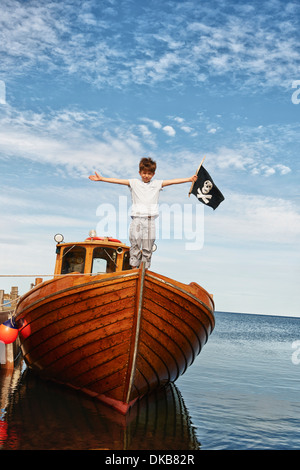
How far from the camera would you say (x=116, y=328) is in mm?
7215

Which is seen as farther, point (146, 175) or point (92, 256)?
point (92, 256)

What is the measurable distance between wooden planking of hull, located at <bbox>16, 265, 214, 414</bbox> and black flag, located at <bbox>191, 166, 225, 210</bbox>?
1757 millimetres

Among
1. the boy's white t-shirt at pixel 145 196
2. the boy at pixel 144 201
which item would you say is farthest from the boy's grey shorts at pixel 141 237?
the boy's white t-shirt at pixel 145 196

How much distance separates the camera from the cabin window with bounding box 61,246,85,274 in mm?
11062

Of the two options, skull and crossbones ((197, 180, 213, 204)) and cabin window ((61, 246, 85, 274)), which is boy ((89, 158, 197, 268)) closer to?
skull and crossbones ((197, 180, 213, 204))

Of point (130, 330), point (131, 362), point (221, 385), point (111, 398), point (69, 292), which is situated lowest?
point (221, 385)

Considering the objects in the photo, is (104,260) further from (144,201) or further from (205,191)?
(144,201)

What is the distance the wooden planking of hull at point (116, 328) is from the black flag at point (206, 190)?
5.76 feet

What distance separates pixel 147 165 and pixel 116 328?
115 inches

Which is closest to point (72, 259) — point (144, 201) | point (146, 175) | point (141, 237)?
point (141, 237)

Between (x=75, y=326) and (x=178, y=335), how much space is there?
2.00 m
